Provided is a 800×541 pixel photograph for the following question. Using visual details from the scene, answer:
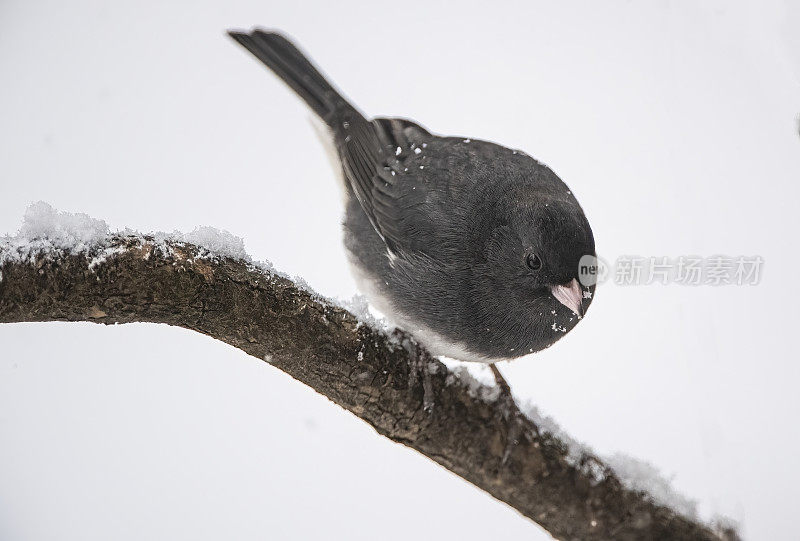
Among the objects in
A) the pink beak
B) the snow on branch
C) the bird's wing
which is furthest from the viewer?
the bird's wing

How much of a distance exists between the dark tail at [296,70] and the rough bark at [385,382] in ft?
2.72

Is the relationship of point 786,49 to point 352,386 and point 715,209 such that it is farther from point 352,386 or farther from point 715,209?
point 352,386

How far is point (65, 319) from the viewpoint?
4.05 ft

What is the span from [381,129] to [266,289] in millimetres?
865

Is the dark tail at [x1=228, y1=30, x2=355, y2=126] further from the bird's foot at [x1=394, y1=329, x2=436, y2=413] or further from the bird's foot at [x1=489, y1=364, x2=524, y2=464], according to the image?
the bird's foot at [x1=489, y1=364, x2=524, y2=464]

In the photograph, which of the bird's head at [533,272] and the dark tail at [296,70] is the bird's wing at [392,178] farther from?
the bird's head at [533,272]

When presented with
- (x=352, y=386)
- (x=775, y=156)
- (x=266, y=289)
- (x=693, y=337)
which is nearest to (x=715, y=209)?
(x=775, y=156)

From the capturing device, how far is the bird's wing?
5.65ft

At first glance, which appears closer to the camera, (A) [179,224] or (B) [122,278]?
(B) [122,278]

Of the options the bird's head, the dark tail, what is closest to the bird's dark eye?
the bird's head

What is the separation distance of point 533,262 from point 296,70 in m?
1.06

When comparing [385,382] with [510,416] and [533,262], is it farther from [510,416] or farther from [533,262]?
[533,262]

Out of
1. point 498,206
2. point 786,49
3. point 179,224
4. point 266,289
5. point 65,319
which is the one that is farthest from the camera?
point 179,224

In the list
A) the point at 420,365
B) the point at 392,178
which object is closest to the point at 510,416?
the point at 420,365
